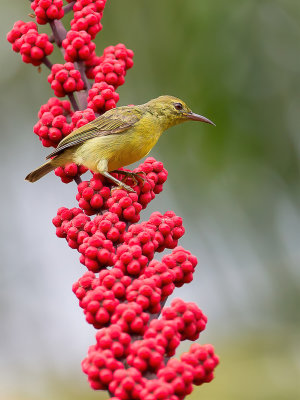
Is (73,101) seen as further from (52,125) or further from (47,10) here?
(47,10)

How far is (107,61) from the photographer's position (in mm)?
3225

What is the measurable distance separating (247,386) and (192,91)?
2114 millimetres

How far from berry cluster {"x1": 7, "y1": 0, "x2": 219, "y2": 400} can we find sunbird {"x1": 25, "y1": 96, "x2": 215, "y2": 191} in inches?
3.0

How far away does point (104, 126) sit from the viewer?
3549 millimetres

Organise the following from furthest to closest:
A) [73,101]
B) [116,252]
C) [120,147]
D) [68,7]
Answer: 1. [120,147]
2. [68,7]
3. [73,101]
4. [116,252]

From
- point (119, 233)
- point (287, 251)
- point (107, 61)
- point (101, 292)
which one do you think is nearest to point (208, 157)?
point (287, 251)

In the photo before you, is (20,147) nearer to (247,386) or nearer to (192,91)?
(192,91)

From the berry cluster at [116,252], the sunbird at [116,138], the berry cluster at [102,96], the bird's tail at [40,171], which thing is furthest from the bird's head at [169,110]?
the berry cluster at [102,96]

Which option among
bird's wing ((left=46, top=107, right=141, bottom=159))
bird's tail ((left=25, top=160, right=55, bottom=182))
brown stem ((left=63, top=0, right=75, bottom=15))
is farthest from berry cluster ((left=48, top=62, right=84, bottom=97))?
bird's tail ((left=25, top=160, right=55, bottom=182))

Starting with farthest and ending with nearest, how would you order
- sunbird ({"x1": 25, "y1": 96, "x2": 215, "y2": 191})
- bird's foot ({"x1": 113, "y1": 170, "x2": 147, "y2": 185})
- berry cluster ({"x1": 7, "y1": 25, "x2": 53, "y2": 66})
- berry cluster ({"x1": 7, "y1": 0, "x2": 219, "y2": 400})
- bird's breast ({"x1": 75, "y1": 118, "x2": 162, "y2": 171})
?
1. bird's breast ({"x1": 75, "y1": 118, "x2": 162, "y2": 171})
2. sunbird ({"x1": 25, "y1": 96, "x2": 215, "y2": 191})
3. berry cluster ({"x1": 7, "y1": 25, "x2": 53, "y2": 66})
4. bird's foot ({"x1": 113, "y1": 170, "x2": 147, "y2": 185})
5. berry cluster ({"x1": 7, "y1": 0, "x2": 219, "y2": 400})

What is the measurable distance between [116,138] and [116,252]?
1204 mm

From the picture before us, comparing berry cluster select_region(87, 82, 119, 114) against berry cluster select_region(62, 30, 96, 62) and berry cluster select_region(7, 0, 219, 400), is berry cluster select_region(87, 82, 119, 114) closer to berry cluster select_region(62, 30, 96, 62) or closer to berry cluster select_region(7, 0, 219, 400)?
berry cluster select_region(7, 0, 219, 400)

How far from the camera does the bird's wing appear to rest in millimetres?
3176

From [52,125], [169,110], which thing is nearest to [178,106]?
[169,110]
